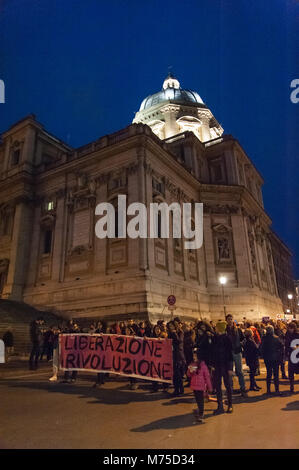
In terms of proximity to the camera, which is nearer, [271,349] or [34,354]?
[271,349]

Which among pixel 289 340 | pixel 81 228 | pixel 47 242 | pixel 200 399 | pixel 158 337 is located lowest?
pixel 200 399

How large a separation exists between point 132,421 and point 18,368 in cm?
954

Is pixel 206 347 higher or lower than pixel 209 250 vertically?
lower

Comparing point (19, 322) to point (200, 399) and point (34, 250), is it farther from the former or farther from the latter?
point (200, 399)

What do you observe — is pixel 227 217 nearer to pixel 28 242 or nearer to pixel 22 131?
pixel 28 242

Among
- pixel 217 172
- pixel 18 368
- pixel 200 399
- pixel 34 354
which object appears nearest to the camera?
pixel 200 399

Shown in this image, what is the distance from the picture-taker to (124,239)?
81.3ft

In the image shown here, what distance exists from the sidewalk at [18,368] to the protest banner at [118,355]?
3011 millimetres

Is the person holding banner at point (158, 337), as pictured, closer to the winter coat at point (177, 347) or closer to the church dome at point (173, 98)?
the winter coat at point (177, 347)

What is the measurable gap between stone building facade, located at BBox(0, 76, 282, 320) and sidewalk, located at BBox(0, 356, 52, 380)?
23.4 ft

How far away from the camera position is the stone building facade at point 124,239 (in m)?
24.1

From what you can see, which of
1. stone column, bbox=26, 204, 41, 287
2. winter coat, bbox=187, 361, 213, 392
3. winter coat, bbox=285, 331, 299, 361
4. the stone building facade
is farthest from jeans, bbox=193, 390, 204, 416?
stone column, bbox=26, 204, 41, 287


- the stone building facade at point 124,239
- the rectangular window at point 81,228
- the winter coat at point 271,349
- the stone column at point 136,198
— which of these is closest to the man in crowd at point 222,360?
the winter coat at point 271,349

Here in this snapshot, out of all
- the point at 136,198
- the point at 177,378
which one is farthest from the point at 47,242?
the point at 177,378
